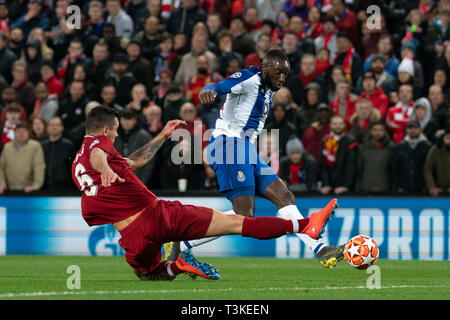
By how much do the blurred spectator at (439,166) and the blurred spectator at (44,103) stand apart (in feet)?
23.9

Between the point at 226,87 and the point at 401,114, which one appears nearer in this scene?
the point at 226,87

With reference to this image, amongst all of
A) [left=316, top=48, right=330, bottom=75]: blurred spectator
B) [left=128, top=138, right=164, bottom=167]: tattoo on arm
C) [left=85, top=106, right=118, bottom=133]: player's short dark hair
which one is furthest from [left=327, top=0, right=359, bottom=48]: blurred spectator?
[left=85, top=106, right=118, bottom=133]: player's short dark hair

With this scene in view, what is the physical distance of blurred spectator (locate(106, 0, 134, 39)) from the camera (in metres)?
20.4

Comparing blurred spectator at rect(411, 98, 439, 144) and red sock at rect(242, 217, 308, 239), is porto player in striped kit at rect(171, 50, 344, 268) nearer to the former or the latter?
red sock at rect(242, 217, 308, 239)

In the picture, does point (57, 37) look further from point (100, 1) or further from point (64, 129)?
point (64, 129)

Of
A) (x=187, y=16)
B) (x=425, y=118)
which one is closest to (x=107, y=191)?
(x=425, y=118)

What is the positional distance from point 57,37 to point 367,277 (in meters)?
12.0

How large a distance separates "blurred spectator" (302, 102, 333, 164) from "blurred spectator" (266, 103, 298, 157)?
33cm

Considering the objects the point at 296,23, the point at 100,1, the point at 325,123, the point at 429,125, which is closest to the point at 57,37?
the point at 100,1

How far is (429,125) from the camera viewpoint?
16016 millimetres

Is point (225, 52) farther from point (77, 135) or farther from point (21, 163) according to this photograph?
point (21, 163)

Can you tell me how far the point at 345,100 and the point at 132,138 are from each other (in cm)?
390

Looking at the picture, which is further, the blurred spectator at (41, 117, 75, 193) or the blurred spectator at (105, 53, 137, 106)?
the blurred spectator at (105, 53, 137, 106)

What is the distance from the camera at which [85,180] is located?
902 cm
